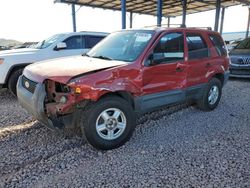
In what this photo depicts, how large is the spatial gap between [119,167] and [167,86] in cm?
182

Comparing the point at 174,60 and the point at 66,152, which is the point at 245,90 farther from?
the point at 66,152

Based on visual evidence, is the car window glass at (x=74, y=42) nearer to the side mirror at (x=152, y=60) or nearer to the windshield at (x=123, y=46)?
the windshield at (x=123, y=46)

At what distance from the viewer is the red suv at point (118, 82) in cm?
348

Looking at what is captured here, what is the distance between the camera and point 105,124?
3693mm

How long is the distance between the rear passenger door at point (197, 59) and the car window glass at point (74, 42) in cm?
385

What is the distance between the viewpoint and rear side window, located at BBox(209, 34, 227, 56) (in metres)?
5.62

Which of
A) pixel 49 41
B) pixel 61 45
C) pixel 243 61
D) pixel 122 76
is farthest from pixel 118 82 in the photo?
pixel 243 61

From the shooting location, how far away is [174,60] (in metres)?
4.56

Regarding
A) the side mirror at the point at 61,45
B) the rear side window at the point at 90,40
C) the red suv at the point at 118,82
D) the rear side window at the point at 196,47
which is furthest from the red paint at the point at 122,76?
the rear side window at the point at 90,40

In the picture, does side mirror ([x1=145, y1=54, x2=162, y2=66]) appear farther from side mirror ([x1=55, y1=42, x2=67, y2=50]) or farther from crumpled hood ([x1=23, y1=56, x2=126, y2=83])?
side mirror ([x1=55, y1=42, x2=67, y2=50])

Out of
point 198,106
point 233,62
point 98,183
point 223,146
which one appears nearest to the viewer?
point 98,183

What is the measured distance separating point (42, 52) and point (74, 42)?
3.61 feet

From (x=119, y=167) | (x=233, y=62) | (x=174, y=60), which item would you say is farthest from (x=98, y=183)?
(x=233, y=62)

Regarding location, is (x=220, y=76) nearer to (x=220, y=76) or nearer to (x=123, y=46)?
(x=220, y=76)
